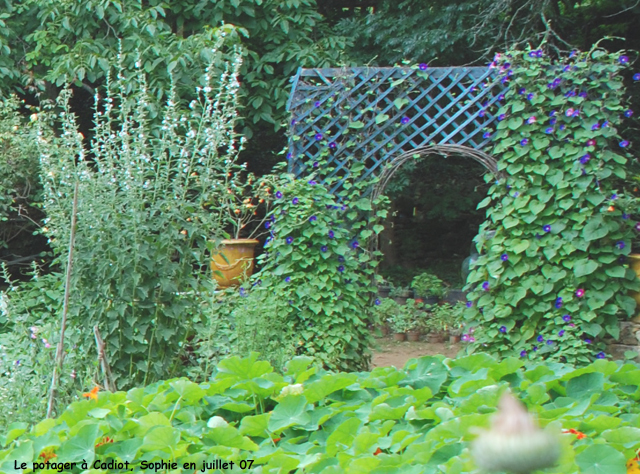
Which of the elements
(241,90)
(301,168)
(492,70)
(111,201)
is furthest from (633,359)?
(241,90)

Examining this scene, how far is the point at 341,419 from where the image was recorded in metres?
1.90

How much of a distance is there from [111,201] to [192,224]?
14.6 inches

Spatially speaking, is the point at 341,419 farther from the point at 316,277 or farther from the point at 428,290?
the point at 428,290

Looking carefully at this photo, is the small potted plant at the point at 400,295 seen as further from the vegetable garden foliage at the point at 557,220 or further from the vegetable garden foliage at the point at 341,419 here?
the vegetable garden foliage at the point at 341,419

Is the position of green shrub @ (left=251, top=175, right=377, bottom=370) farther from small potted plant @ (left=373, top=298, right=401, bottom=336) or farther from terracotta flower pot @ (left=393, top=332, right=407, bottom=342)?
small potted plant @ (left=373, top=298, right=401, bottom=336)

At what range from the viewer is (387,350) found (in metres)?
5.98

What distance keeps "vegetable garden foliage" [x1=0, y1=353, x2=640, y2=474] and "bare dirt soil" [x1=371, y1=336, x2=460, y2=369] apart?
3.23 m

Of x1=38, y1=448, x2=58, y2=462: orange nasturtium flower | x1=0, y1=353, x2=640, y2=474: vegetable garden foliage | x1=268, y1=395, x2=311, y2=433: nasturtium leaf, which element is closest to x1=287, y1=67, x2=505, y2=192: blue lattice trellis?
x1=0, y1=353, x2=640, y2=474: vegetable garden foliage

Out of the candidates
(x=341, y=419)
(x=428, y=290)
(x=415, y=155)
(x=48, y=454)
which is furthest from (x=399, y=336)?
(x=48, y=454)

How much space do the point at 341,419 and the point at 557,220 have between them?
285cm

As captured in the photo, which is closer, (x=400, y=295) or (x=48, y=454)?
(x=48, y=454)

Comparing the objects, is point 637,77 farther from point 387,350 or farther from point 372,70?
point 387,350

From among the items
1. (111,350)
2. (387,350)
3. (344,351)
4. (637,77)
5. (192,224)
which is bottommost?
(387,350)

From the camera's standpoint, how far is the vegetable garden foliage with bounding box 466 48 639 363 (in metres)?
4.20
